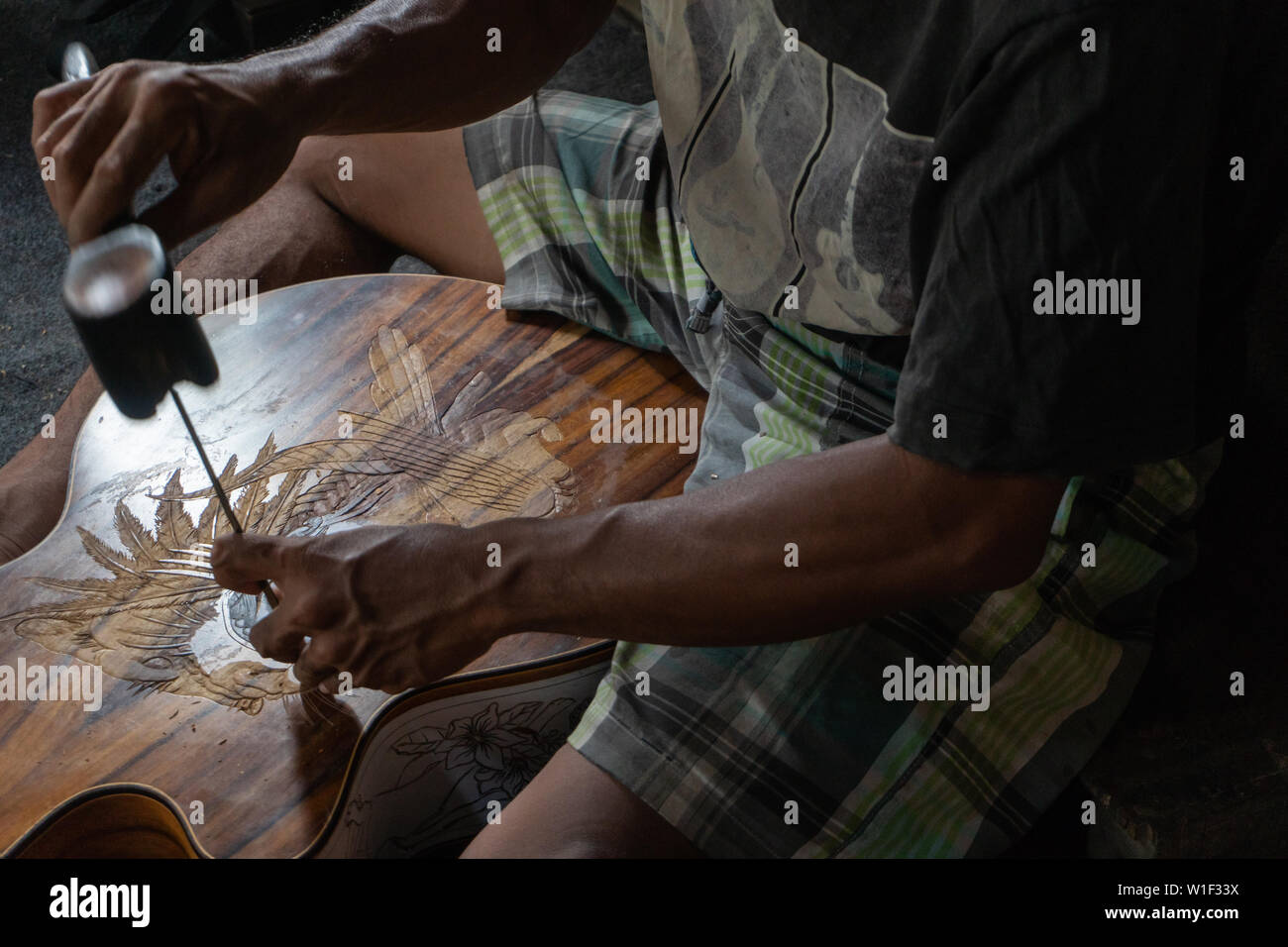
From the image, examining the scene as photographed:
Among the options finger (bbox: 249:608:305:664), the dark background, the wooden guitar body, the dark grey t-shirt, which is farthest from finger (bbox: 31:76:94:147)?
the dark background

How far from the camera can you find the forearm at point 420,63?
108 cm

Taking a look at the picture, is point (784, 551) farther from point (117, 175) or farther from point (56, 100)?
point (56, 100)

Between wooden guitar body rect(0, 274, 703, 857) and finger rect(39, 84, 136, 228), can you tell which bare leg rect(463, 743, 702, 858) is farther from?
finger rect(39, 84, 136, 228)

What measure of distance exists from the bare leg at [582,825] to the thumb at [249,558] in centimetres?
29

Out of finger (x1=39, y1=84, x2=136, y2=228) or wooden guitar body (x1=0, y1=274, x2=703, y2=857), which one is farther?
wooden guitar body (x1=0, y1=274, x2=703, y2=857)

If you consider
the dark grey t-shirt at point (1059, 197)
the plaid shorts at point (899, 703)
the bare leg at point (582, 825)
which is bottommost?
the bare leg at point (582, 825)

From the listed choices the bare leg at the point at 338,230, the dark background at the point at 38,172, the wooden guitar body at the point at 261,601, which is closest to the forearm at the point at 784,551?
the wooden guitar body at the point at 261,601

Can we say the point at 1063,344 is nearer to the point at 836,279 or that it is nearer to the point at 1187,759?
the point at 836,279

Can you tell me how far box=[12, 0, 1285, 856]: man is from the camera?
0.71 metres

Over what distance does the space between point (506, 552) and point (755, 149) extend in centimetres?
42

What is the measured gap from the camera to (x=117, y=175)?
0.91 meters

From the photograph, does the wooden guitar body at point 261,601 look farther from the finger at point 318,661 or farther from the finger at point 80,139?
the finger at point 80,139

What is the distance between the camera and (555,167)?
4.48ft

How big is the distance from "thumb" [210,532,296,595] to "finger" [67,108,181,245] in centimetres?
27
